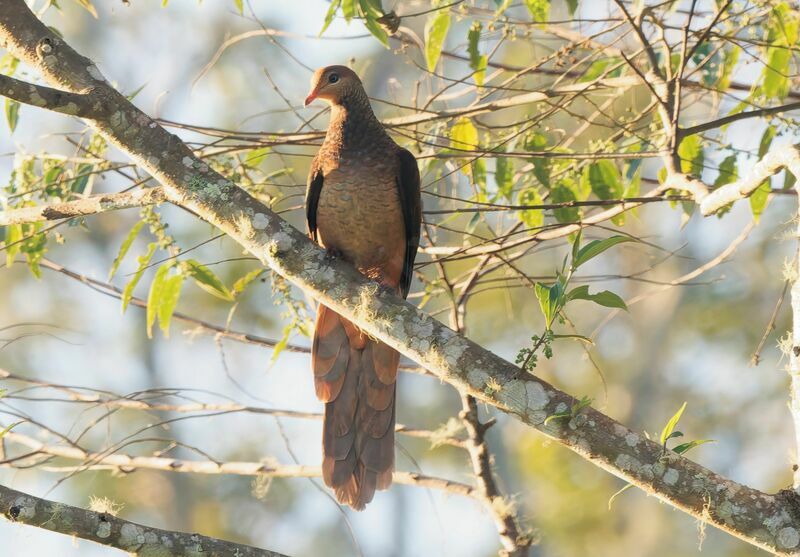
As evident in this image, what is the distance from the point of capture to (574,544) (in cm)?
1158

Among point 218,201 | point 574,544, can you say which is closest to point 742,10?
point 218,201

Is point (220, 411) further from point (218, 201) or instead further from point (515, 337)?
point (515, 337)

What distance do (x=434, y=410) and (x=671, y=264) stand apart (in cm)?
367

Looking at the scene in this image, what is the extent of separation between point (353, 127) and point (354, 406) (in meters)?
1.16

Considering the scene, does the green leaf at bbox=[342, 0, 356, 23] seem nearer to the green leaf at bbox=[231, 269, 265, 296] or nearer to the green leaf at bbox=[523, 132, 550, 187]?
the green leaf at bbox=[523, 132, 550, 187]

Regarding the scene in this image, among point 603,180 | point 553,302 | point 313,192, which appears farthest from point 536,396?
point 313,192

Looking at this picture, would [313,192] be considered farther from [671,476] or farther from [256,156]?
[671,476]

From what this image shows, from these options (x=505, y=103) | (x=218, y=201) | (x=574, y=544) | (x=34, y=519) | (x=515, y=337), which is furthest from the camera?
(x=574, y=544)

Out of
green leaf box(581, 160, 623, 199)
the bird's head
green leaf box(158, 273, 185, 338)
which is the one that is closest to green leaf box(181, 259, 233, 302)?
green leaf box(158, 273, 185, 338)

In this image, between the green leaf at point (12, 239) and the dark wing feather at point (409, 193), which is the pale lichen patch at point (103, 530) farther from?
the dark wing feather at point (409, 193)

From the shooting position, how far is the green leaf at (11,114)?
332 centimetres

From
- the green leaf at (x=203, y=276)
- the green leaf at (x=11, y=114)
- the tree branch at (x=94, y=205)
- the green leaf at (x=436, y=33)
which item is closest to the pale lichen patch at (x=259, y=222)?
the tree branch at (x=94, y=205)

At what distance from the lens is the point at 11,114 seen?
3367 mm

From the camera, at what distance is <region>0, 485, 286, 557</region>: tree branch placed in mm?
2338
